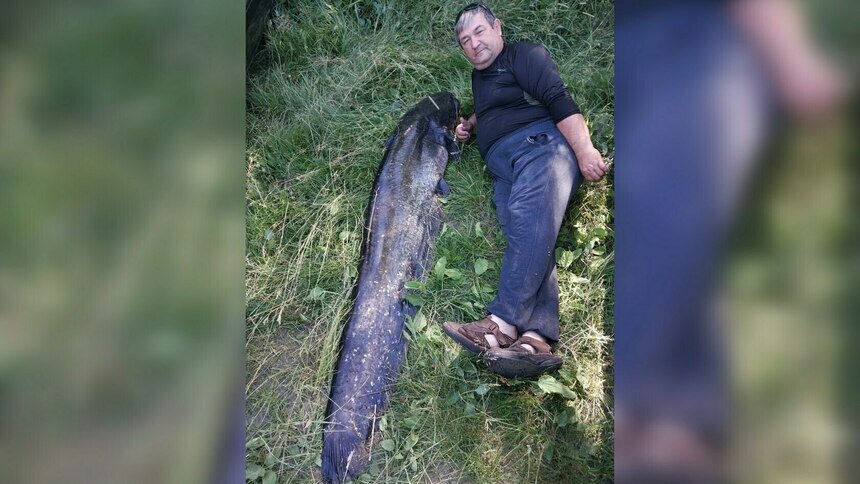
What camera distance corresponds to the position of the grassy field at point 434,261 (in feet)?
9.02

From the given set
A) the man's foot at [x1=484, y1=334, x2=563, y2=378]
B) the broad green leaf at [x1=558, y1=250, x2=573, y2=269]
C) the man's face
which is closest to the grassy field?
the broad green leaf at [x1=558, y1=250, x2=573, y2=269]

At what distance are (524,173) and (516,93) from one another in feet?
1.41

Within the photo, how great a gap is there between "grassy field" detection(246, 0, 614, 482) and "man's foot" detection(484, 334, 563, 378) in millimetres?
107

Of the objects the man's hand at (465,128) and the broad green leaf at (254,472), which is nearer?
the broad green leaf at (254,472)

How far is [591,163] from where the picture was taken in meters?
2.84

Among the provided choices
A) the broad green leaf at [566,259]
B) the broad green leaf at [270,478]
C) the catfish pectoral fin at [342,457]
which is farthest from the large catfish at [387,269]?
the broad green leaf at [566,259]

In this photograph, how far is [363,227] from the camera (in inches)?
127

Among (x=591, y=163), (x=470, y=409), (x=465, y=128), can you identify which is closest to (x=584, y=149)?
(x=591, y=163)

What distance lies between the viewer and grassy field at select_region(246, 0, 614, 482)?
275 cm
